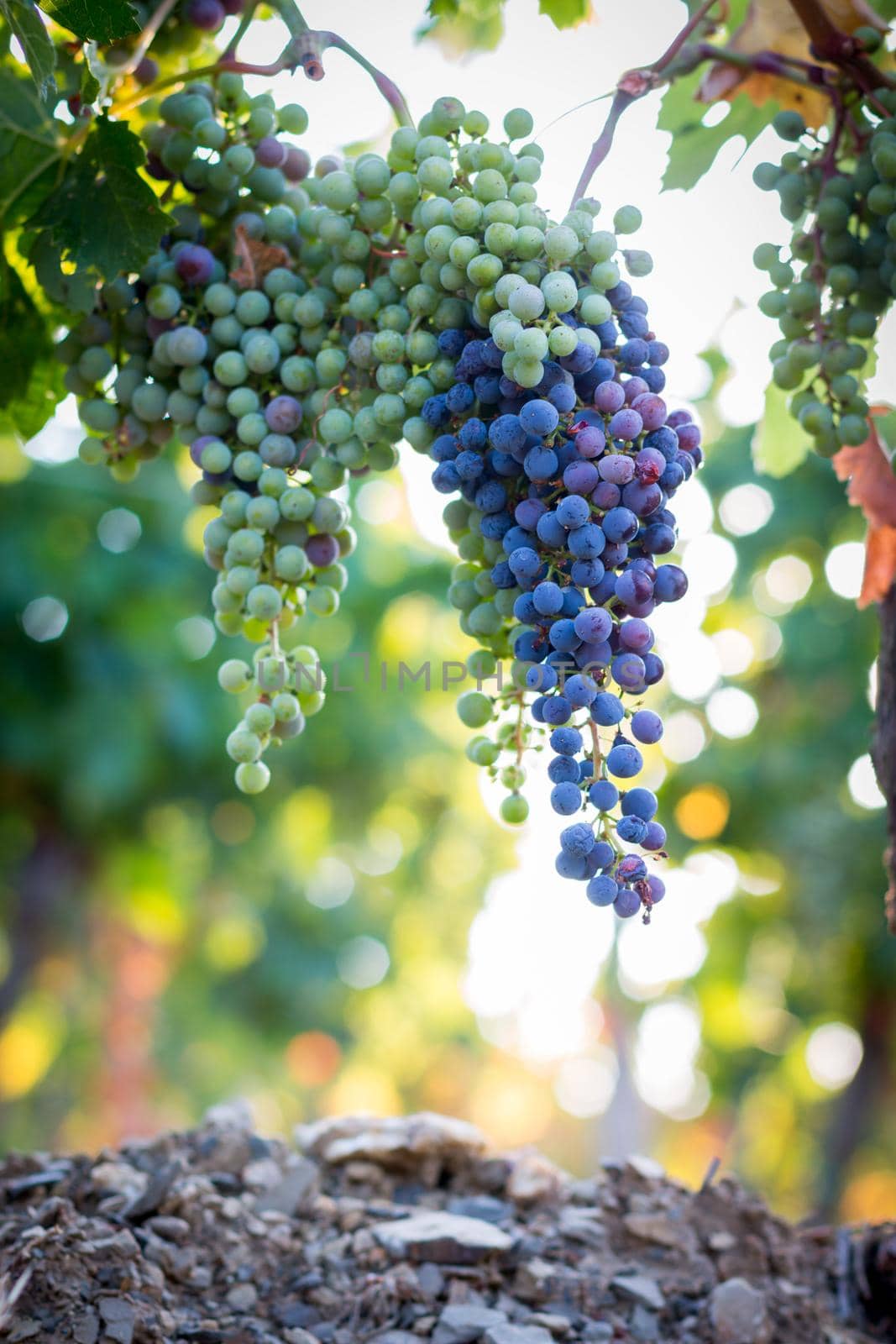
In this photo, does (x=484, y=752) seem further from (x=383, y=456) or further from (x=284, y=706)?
(x=383, y=456)

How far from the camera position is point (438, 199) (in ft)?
3.30

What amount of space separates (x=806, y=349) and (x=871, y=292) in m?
0.11

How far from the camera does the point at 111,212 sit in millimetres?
1169

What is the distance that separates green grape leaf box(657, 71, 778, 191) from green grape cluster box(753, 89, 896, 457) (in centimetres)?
20

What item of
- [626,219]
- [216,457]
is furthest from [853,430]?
[216,457]

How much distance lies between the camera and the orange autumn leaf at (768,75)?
1.27 m

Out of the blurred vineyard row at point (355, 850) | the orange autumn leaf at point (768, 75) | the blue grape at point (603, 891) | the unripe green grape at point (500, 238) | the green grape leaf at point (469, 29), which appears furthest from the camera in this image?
the blurred vineyard row at point (355, 850)

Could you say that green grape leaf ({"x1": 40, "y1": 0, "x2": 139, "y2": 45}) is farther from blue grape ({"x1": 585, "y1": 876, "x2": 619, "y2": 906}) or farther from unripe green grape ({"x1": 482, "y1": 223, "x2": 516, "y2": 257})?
blue grape ({"x1": 585, "y1": 876, "x2": 619, "y2": 906})

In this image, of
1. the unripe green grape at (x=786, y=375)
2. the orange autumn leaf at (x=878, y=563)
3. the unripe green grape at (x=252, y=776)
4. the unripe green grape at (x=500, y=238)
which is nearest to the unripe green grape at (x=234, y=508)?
the unripe green grape at (x=252, y=776)

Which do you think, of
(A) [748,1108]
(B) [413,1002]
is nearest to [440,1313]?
(A) [748,1108]

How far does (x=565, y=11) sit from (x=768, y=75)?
353mm

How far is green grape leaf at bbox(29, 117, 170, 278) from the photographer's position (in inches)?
45.8

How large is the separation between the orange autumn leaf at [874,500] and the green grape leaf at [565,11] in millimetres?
682

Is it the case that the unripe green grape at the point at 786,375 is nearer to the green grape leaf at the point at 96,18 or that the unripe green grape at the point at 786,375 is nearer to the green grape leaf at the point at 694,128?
the green grape leaf at the point at 694,128
